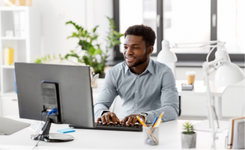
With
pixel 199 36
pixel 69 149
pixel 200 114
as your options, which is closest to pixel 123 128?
pixel 69 149

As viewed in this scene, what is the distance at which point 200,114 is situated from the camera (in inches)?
175

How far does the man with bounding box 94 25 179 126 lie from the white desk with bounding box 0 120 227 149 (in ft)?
1.16

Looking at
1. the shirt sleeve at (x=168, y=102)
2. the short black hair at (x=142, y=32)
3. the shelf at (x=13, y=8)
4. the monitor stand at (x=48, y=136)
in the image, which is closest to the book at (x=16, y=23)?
the shelf at (x=13, y=8)

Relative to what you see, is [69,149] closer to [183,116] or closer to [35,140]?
[35,140]

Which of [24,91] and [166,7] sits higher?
[166,7]

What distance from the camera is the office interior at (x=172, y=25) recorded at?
4.36 metres

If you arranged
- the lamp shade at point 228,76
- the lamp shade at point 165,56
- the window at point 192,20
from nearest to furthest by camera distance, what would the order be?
the lamp shade at point 228,76, the lamp shade at point 165,56, the window at point 192,20

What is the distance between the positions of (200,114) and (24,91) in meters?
3.11

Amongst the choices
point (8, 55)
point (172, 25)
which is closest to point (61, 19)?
point (8, 55)

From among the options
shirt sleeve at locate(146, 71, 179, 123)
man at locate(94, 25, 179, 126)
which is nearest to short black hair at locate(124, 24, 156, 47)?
man at locate(94, 25, 179, 126)

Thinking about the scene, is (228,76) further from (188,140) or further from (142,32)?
(142,32)

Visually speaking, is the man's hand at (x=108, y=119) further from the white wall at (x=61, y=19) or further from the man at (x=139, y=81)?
the white wall at (x=61, y=19)

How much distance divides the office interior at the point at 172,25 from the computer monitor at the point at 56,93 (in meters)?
2.48

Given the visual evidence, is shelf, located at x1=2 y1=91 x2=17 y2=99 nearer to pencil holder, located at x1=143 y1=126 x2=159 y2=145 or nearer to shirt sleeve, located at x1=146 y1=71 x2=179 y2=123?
shirt sleeve, located at x1=146 y1=71 x2=179 y2=123
